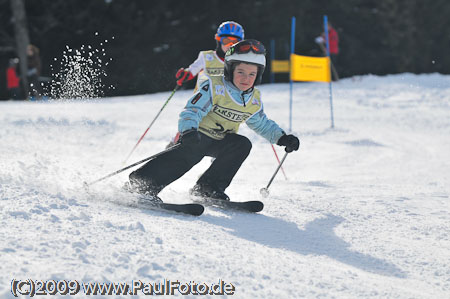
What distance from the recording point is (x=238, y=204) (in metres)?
3.59

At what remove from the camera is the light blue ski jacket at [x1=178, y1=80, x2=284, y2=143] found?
3.56 meters

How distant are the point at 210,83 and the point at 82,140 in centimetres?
514

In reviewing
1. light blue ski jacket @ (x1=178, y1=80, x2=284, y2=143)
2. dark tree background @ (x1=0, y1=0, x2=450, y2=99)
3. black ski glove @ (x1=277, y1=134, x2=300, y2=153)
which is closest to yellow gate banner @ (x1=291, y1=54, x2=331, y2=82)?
dark tree background @ (x1=0, y1=0, x2=450, y2=99)

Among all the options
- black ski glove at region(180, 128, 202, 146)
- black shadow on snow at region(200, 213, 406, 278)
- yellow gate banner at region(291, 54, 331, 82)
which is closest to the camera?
black shadow on snow at region(200, 213, 406, 278)

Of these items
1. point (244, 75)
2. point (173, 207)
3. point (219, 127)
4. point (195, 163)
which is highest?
point (244, 75)

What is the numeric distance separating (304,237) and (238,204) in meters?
0.64

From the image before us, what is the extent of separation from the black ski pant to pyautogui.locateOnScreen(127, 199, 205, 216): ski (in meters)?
0.22

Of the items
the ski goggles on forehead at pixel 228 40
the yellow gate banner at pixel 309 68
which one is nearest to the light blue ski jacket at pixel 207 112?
the ski goggles on forehead at pixel 228 40

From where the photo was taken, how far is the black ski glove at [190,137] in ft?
11.2

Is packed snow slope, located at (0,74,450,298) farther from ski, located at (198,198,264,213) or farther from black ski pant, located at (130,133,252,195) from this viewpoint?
black ski pant, located at (130,133,252,195)

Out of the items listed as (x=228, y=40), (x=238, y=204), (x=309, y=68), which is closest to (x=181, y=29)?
(x=309, y=68)

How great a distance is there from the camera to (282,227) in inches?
129

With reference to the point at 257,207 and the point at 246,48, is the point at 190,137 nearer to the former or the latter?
the point at 257,207

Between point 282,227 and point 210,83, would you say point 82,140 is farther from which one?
point 282,227
